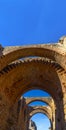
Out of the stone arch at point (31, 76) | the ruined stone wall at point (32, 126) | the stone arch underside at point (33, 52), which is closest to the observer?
the stone arch underside at point (33, 52)

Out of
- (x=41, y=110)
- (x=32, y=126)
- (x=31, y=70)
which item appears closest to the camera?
(x=31, y=70)

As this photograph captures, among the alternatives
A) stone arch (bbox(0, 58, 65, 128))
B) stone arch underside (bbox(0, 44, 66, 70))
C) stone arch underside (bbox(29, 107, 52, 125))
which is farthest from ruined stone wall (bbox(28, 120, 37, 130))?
stone arch underside (bbox(0, 44, 66, 70))

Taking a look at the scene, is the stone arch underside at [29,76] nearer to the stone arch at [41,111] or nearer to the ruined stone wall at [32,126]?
the stone arch at [41,111]

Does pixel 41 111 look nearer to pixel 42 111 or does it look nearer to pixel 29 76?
pixel 42 111

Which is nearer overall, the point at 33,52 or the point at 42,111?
the point at 33,52

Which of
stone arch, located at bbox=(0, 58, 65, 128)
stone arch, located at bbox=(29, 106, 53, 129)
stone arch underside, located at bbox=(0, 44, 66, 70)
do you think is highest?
stone arch, located at bbox=(29, 106, 53, 129)

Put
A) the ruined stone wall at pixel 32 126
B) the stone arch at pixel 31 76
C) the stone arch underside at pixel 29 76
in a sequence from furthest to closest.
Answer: the ruined stone wall at pixel 32 126 → the stone arch underside at pixel 29 76 → the stone arch at pixel 31 76

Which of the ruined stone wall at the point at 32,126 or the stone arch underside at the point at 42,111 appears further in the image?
the ruined stone wall at the point at 32,126

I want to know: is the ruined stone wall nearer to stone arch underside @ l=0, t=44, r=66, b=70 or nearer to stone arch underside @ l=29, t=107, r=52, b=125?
stone arch underside @ l=29, t=107, r=52, b=125

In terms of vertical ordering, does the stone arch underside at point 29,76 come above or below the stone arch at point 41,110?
below

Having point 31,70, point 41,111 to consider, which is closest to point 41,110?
point 41,111

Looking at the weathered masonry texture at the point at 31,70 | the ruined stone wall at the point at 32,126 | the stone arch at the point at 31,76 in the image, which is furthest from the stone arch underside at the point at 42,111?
the weathered masonry texture at the point at 31,70

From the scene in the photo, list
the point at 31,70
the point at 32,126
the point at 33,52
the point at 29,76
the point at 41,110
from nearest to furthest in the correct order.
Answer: the point at 33,52, the point at 31,70, the point at 29,76, the point at 41,110, the point at 32,126

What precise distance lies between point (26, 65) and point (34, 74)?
3.77ft
